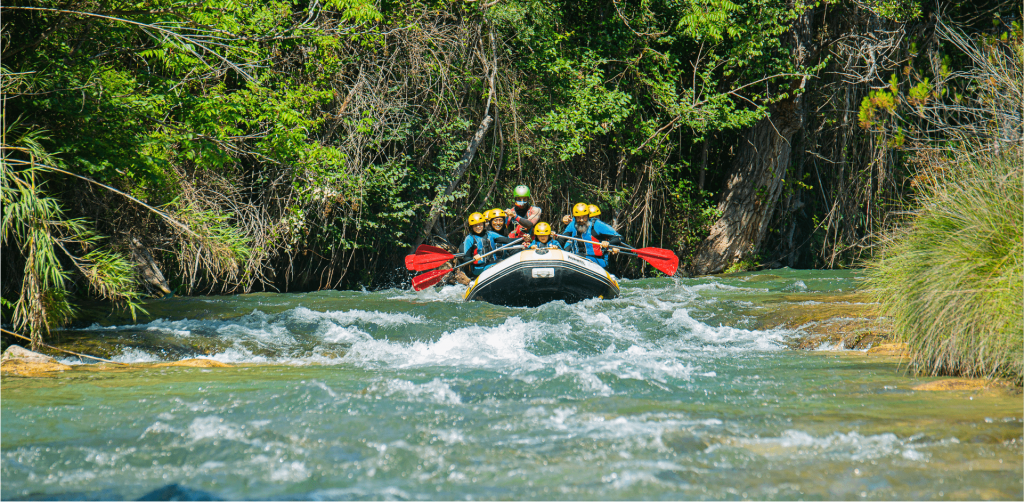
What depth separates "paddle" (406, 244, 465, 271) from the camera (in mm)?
9391

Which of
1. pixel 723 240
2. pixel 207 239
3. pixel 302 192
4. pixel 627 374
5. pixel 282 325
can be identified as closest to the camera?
pixel 627 374

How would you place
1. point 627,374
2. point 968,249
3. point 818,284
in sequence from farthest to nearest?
point 818,284 < point 627,374 < point 968,249

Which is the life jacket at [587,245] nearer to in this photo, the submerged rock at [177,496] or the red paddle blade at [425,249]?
the red paddle blade at [425,249]

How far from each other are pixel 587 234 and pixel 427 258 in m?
2.14

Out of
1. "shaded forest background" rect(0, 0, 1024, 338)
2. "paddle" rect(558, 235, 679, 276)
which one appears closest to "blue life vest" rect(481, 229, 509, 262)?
"paddle" rect(558, 235, 679, 276)

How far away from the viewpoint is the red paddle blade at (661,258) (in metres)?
9.69

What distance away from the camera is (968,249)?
4133 mm

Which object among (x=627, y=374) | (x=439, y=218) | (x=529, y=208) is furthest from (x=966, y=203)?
(x=439, y=218)

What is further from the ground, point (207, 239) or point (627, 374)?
point (207, 239)

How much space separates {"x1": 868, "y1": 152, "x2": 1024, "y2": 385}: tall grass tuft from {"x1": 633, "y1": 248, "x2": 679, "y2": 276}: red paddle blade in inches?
194

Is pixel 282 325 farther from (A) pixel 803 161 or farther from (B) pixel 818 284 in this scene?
(A) pixel 803 161

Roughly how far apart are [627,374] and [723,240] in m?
9.52

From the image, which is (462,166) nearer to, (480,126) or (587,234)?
(480,126)

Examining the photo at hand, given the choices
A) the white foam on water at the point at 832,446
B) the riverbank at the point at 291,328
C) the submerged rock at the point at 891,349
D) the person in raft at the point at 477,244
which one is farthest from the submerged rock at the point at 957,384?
the person in raft at the point at 477,244
